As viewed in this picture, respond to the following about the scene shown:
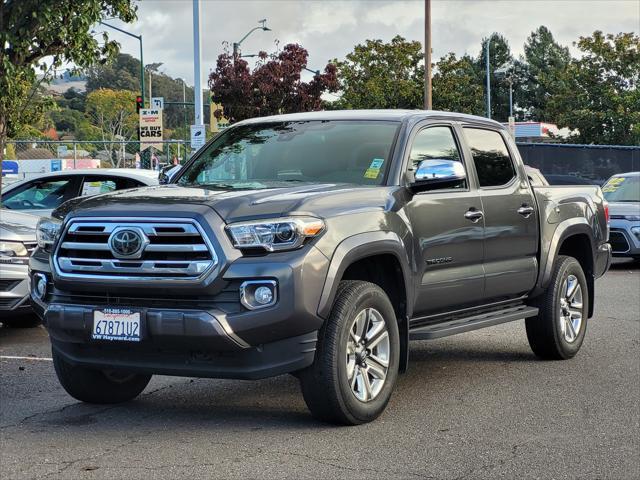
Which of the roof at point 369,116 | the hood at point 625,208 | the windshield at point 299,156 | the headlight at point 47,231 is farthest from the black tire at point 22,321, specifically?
the hood at point 625,208

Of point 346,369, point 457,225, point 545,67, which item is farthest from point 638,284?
point 545,67

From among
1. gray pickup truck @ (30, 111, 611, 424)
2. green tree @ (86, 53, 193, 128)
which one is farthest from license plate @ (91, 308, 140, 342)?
green tree @ (86, 53, 193, 128)

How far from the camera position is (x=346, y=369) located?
5875 millimetres

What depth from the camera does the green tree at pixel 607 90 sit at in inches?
1703

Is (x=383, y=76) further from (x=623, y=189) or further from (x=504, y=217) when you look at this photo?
(x=504, y=217)

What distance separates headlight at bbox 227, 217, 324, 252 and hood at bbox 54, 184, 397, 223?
0.19ft

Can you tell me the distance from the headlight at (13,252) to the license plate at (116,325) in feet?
12.4

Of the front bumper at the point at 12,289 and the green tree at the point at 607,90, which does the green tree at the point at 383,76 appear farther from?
the front bumper at the point at 12,289

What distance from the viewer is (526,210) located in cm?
796

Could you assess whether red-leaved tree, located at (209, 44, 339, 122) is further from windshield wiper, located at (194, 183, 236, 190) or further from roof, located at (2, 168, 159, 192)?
windshield wiper, located at (194, 183, 236, 190)

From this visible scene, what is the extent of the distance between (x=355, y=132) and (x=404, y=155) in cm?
44

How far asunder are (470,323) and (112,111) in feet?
303

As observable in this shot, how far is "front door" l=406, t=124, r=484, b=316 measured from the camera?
6.72 m

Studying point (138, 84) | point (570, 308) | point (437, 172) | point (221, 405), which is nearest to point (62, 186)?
point (221, 405)
